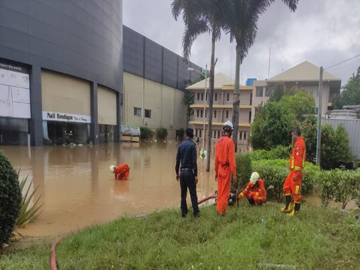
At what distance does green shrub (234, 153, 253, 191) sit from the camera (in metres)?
6.84

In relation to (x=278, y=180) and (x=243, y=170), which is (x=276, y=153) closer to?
(x=278, y=180)

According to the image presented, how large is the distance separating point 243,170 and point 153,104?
40.6 m

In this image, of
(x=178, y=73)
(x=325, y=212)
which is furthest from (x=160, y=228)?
(x=178, y=73)

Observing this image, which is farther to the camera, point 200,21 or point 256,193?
point 200,21

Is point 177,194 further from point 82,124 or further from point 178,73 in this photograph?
point 178,73

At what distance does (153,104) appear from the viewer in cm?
4656

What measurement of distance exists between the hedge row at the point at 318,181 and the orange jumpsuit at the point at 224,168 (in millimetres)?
1860

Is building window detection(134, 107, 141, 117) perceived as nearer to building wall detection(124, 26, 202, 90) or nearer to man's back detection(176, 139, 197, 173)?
building wall detection(124, 26, 202, 90)

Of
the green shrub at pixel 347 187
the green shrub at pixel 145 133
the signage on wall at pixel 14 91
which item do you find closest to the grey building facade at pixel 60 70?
the signage on wall at pixel 14 91

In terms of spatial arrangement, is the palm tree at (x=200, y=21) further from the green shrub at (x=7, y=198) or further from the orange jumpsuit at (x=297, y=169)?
the green shrub at (x=7, y=198)

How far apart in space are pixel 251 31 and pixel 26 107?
18868 mm

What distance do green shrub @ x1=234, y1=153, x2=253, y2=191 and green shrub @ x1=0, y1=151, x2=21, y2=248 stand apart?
4.70 metres

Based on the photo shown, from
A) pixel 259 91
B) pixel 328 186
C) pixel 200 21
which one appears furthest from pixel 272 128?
pixel 259 91

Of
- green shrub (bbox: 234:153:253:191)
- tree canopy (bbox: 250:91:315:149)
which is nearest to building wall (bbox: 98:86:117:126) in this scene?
tree canopy (bbox: 250:91:315:149)
